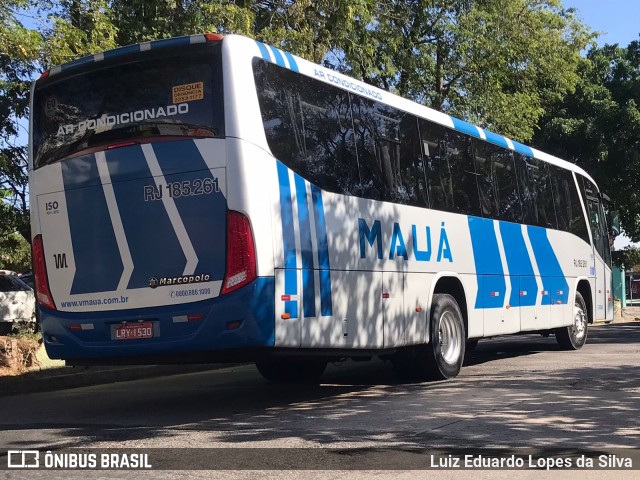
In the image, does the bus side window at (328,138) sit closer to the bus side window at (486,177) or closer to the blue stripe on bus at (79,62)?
the blue stripe on bus at (79,62)

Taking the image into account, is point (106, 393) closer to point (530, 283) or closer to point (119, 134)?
point (119, 134)

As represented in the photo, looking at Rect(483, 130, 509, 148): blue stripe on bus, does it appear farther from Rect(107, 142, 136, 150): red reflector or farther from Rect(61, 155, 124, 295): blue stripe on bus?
Rect(61, 155, 124, 295): blue stripe on bus

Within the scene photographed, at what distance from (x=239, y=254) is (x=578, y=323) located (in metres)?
10.7

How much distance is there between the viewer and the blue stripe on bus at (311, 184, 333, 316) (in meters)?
8.88

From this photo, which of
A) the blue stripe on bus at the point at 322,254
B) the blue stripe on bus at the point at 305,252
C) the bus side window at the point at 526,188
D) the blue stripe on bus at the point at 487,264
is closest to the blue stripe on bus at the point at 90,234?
the blue stripe on bus at the point at 305,252

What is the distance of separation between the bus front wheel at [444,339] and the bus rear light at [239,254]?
389 cm

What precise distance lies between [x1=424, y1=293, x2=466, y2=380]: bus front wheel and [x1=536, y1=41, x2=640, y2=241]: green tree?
20.1 m

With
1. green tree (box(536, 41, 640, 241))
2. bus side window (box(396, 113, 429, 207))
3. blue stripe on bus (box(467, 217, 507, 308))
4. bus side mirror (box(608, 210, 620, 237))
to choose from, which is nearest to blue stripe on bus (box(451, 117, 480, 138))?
blue stripe on bus (box(467, 217, 507, 308))

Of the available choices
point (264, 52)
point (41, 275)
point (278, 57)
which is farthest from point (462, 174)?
point (41, 275)

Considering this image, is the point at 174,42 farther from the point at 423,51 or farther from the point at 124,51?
the point at 423,51

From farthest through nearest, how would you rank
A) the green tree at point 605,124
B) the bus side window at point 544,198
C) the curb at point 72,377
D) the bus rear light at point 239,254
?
1. the green tree at point 605,124
2. the bus side window at point 544,198
3. the curb at point 72,377
4. the bus rear light at point 239,254

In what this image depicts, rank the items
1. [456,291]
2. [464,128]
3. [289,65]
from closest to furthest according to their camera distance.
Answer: [289,65] → [456,291] → [464,128]

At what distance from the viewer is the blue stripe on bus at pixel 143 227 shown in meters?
8.30

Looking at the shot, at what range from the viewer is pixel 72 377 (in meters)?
12.7
